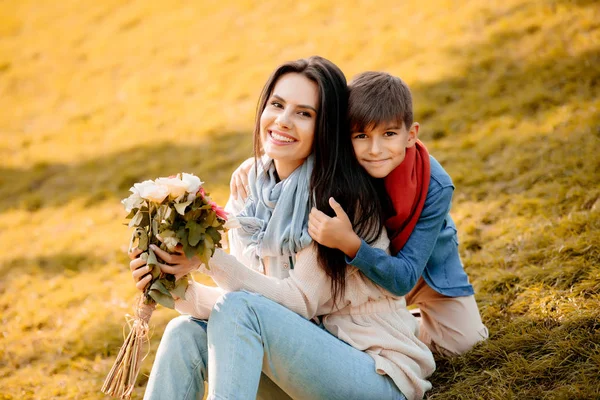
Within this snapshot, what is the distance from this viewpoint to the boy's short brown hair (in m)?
2.95

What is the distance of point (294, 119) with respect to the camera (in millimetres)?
3037

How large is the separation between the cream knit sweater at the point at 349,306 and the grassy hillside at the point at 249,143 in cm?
35

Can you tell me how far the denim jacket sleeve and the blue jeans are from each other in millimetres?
335

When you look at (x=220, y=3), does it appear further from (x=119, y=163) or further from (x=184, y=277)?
(x=184, y=277)

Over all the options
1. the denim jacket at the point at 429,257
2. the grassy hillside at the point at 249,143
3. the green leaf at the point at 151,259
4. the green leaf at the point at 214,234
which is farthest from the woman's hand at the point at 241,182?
the grassy hillside at the point at 249,143

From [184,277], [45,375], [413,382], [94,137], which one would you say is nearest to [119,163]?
[94,137]

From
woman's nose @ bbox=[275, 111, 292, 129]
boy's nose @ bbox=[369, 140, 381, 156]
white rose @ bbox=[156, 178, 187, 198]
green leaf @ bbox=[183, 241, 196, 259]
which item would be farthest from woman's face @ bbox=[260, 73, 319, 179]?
green leaf @ bbox=[183, 241, 196, 259]

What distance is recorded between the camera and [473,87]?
6.54 metres

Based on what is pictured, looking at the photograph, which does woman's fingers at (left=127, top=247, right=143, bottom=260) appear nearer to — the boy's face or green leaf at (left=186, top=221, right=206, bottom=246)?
green leaf at (left=186, top=221, right=206, bottom=246)

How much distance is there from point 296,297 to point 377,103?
3.13ft

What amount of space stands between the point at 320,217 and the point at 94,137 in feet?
20.8

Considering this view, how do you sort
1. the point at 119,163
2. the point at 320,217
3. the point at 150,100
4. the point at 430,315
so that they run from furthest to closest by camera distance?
the point at 150,100, the point at 119,163, the point at 430,315, the point at 320,217

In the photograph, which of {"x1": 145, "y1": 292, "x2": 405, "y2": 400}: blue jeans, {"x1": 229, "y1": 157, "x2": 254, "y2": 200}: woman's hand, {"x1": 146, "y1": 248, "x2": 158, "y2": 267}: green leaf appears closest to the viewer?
{"x1": 145, "y1": 292, "x2": 405, "y2": 400}: blue jeans

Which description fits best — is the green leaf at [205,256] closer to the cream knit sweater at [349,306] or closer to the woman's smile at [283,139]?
the cream knit sweater at [349,306]
